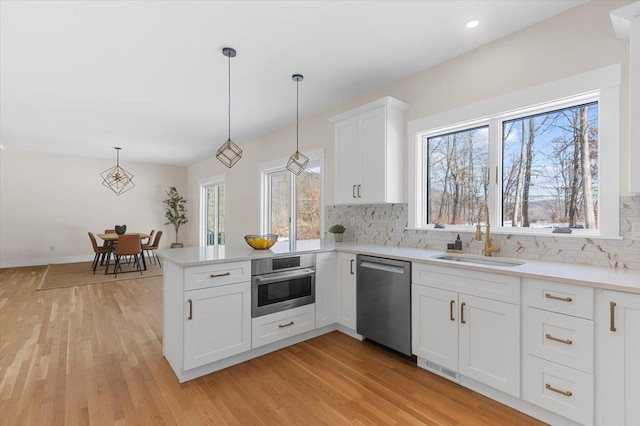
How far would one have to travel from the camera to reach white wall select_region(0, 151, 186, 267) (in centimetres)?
698

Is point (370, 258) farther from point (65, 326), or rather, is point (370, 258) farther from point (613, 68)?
point (65, 326)

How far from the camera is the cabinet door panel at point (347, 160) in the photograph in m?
3.37

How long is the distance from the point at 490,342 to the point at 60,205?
932cm

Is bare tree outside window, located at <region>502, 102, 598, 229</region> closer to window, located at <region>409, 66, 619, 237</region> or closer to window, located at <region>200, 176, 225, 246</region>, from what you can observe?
window, located at <region>409, 66, 619, 237</region>

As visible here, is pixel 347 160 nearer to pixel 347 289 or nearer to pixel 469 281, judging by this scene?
pixel 347 289

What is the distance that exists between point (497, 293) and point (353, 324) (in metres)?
1.43

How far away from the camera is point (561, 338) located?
1.75 metres

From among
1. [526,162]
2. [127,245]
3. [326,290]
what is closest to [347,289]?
[326,290]

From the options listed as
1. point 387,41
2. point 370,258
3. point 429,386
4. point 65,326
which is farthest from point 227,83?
point 429,386

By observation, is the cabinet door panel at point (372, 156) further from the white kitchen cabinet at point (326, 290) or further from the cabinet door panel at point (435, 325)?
the cabinet door panel at point (435, 325)

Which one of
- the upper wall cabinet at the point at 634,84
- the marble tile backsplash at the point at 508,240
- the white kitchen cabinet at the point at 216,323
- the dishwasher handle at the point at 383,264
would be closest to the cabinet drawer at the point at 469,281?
the dishwasher handle at the point at 383,264

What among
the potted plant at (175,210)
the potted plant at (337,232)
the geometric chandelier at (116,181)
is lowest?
the potted plant at (337,232)

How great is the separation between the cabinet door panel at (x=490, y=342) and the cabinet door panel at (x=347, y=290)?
108 centimetres

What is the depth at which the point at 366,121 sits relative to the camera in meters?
3.24
